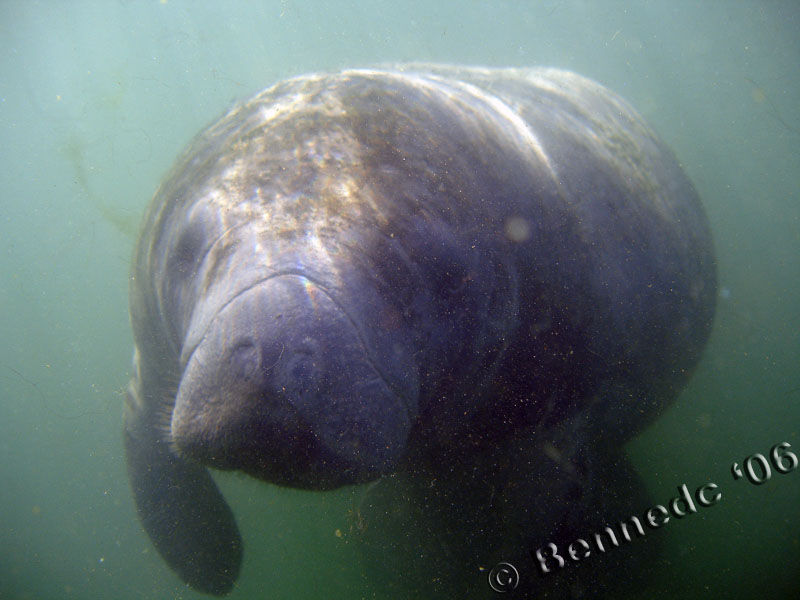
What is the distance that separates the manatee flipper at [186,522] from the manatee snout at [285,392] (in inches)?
124

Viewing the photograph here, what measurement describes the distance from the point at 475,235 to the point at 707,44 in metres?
37.5

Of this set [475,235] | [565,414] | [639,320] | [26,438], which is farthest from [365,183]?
[26,438]

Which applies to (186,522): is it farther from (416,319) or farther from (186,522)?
(416,319)

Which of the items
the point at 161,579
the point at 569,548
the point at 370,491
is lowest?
the point at 161,579

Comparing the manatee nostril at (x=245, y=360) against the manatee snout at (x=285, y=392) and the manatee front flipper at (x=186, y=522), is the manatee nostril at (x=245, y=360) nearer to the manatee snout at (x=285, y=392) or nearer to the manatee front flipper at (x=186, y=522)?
the manatee snout at (x=285, y=392)

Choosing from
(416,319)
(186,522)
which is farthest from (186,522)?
(416,319)

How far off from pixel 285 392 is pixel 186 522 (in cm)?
387

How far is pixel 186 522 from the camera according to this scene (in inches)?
172

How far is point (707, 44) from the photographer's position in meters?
30.0

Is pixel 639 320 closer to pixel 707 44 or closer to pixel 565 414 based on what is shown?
pixel 565 414

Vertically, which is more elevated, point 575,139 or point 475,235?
point 575,139

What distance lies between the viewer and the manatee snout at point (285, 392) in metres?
1.37

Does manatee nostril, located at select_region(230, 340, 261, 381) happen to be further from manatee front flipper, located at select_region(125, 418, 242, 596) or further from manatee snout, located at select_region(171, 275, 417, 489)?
manatee front flipper, located at select_region(125, 418, 242, 596)

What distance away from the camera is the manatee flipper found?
4.25m
